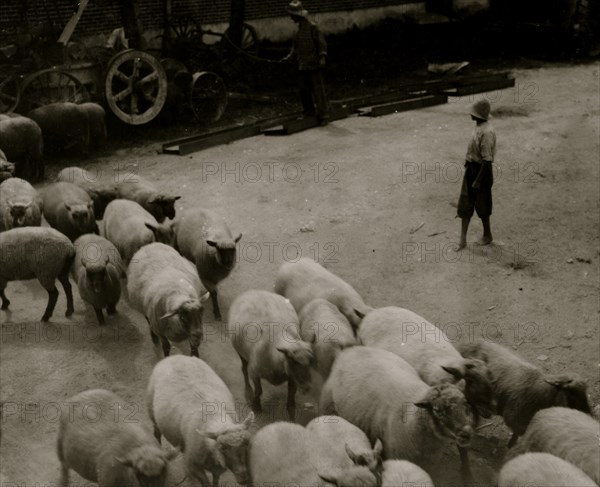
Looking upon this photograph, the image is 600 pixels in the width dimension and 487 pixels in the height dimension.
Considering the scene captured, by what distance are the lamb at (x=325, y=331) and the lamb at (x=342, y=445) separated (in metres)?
0.89

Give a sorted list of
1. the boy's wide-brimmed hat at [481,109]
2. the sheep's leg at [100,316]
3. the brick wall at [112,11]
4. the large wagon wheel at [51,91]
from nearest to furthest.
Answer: the sheep's leg at [100,316]
the boy's wide-brimmed hat at [481,109]
the large wagon wheel at [51,91]
the brick wall at [112,11]

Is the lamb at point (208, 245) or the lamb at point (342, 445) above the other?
the lamb at point (208, 245)

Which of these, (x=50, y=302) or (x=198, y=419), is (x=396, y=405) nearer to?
(x=198, y=419)

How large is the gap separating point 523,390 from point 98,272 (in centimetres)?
418

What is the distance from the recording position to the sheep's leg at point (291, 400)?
20.3 ft

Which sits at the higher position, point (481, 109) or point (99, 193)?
point (481, 109)

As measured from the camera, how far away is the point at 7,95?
13.1 meters

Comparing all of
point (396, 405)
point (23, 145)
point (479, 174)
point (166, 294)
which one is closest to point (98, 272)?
point (166, 294)

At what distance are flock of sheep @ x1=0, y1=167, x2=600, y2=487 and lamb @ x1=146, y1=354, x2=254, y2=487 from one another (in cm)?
1

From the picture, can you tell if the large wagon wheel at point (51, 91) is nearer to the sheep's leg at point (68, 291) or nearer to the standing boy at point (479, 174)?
the sheep's leg at point (68, 291)

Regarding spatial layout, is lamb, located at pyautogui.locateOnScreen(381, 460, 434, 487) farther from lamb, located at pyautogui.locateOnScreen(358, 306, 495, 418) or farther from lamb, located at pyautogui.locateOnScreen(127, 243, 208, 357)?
lamb, located at pyautogui.locateOnScreen(127, 243, 208, 357)

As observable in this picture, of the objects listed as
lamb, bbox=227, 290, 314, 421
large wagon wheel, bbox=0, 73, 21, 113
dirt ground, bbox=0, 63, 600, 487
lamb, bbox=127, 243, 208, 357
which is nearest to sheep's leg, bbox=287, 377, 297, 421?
lamb, bbox=227, 290, 314, 421

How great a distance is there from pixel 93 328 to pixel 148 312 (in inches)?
35.6

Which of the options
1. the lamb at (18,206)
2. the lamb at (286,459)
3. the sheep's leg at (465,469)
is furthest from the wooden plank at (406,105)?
the lamb at (286,459)
